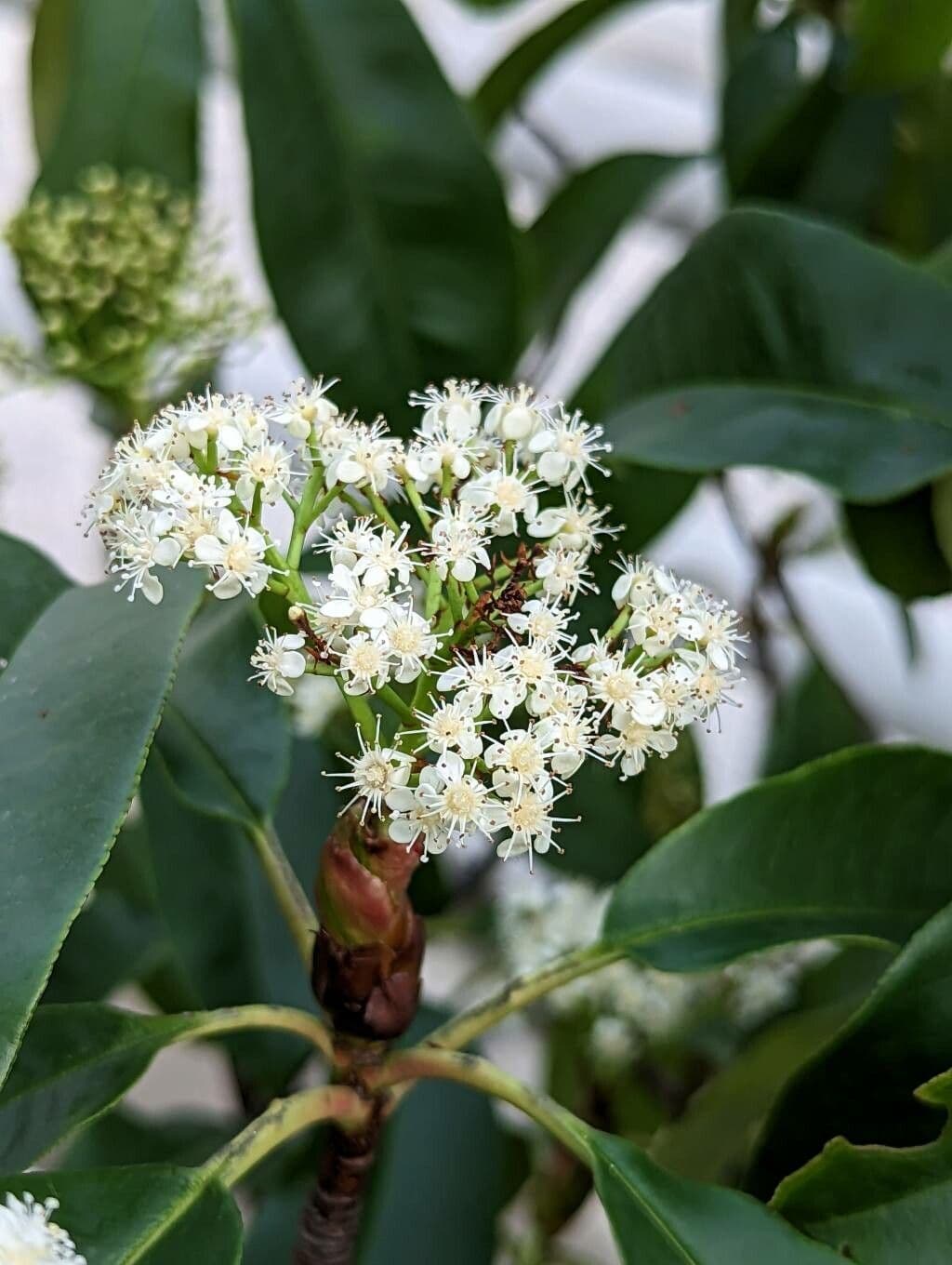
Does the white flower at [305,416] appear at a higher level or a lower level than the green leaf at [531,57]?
higher

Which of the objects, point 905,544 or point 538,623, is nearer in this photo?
point 538,623

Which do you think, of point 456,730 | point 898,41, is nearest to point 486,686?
point 456,730

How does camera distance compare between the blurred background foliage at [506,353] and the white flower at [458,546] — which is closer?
the white flower at [458,546]

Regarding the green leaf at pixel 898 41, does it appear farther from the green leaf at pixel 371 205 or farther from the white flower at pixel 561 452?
the white flower at pixel 561 452

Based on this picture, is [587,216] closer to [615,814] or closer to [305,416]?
[615,814]

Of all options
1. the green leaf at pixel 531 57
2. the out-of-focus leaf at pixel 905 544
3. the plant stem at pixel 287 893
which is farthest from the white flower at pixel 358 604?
the green leaf at pixel 531 57

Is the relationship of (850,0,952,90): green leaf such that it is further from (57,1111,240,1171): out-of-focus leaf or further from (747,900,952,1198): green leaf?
(57,1111,240,1171): out-of-focus leaf

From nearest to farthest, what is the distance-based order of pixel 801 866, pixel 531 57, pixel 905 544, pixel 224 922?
pixel 801 866 → pixel 905 544 → pixel 224 922 → pixel 531 57
